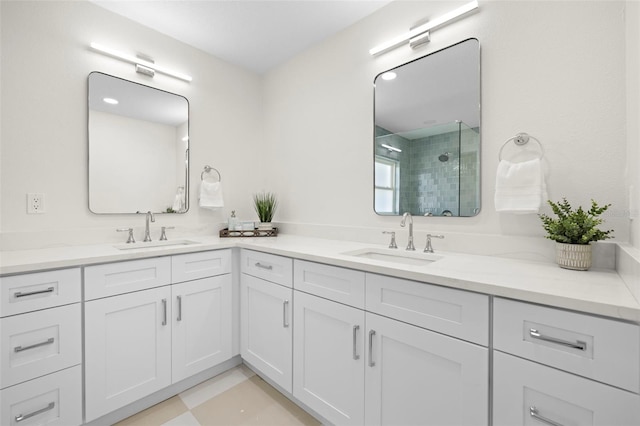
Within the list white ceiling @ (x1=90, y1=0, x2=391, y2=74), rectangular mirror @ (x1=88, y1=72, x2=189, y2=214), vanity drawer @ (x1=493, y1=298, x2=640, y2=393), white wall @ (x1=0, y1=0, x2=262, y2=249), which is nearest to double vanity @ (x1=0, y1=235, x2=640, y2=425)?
vanity drawer @ (x1=493, y1=298, x2=640, y2=393)

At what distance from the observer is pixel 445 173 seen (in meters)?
1.61

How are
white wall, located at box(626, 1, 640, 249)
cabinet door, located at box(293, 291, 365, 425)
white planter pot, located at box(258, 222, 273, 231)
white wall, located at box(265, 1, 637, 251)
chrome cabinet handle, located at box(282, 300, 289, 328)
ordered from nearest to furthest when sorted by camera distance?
white wall, located at box(626, 1, 640, 249), white wall, located at box(265, 1, 637, 251), cabinet door, located at box(293, 291, 365, 425), chrome cabinet handle, located at box(282, 300, 289, 328), white planter pot, located at box(258, 222, 273, 231)

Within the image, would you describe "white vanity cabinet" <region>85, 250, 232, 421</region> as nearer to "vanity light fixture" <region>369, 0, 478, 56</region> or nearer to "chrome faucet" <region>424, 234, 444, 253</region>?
"chrome faucet" <region>424, 234, 444, 253</region>

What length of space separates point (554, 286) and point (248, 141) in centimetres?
248

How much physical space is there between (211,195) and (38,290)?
1.25 m

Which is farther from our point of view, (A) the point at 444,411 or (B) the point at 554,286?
(A) the point at 444,411

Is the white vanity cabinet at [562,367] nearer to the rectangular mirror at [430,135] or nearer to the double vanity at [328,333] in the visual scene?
the double vanity at [328,333]

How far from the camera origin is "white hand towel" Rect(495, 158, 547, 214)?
1.25 m

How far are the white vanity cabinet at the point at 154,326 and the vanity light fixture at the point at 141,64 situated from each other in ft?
4.60

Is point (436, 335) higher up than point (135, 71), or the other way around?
point (135, 71)

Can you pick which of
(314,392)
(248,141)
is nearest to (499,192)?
(314,392)

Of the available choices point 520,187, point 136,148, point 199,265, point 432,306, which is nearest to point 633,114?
point 520,187

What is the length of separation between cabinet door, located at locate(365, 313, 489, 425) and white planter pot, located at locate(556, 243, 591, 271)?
0.54 metres

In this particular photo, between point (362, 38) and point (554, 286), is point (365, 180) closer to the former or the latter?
point (362, 38)
